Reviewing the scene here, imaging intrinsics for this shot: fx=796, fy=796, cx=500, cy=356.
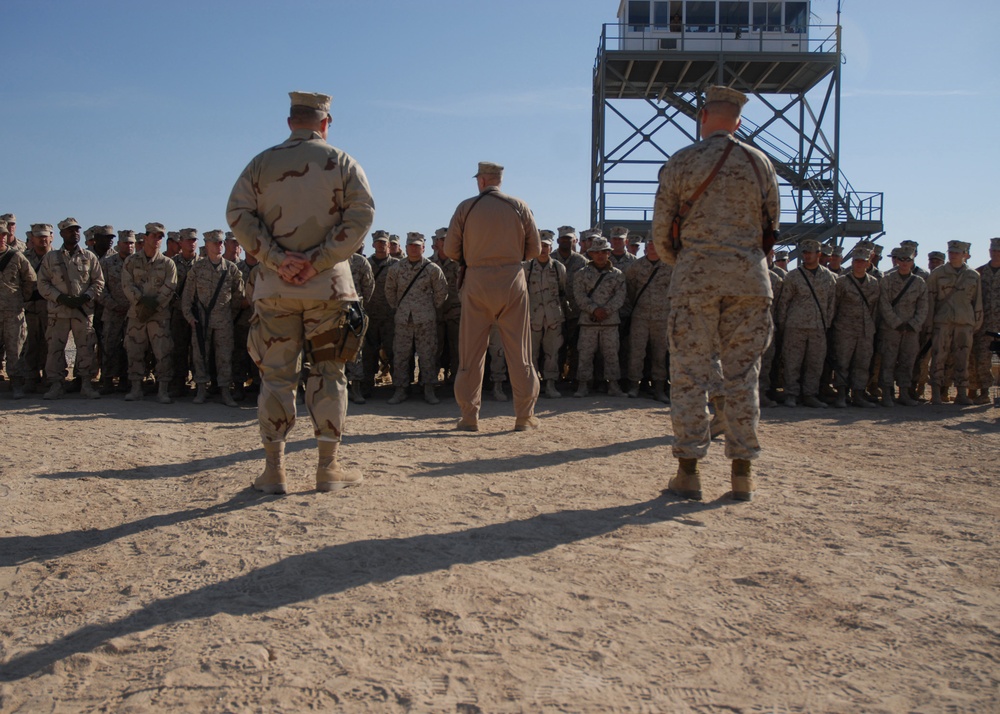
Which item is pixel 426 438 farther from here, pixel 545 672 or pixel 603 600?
pixel 545 672

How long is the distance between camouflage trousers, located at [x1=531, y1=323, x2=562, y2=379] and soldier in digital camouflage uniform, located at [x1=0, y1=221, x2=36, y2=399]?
21.0 feet

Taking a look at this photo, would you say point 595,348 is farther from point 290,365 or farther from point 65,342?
point 65,342

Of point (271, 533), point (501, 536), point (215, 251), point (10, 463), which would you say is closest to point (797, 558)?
point (501, 536)

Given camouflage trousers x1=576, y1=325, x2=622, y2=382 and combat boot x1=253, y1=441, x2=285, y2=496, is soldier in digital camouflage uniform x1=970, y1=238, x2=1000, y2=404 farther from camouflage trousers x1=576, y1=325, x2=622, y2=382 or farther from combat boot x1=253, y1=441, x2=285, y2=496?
combat boot x1=253, y1=441, x2=285, y2=496

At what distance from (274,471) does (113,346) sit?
698 cm

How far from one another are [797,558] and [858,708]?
4.23 ft

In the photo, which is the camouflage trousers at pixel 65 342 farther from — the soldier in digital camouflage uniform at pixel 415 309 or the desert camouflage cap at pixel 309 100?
the desert camouflage cap at pixel 309 100

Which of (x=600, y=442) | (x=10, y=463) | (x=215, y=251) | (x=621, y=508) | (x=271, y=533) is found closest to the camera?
(x=271, y=533)

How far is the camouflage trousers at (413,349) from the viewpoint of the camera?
32.5 feet

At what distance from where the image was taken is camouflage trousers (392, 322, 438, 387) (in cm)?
991

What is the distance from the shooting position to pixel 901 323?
10.7 metres

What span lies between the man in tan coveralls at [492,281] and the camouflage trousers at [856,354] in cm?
543

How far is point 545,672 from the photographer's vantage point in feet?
8.26

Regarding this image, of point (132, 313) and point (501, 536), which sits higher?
point (132, 313)
